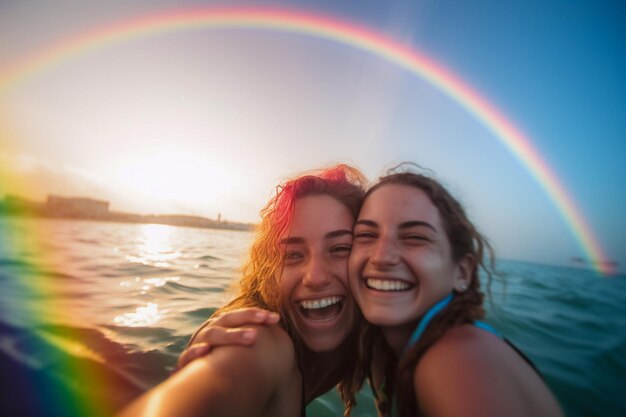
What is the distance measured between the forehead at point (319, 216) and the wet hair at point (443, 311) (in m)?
0.29

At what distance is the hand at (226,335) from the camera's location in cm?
157

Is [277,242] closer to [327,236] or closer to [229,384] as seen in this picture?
[327,236]

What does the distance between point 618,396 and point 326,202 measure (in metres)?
6.63

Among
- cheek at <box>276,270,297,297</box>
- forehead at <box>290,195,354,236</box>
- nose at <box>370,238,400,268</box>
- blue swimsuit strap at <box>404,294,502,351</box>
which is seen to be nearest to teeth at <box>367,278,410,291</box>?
nose at <box>370,238,400,268</box>

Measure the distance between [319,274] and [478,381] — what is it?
4.43 ft

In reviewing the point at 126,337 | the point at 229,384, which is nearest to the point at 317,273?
the point at 229,384

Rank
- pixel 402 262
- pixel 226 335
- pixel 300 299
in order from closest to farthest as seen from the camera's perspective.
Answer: pixel 226 335, pixel 402 262, pixel 300 299

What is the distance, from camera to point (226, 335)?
1593 mm

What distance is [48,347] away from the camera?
4125 mm

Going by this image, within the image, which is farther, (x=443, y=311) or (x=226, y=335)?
(x=443, y=311)

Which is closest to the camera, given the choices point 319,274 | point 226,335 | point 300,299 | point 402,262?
point 226,335

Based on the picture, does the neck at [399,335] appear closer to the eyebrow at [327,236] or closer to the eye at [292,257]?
the eyebrow at [327,236]

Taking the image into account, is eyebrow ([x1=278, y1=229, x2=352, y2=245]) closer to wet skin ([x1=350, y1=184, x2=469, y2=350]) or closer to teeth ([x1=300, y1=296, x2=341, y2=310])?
wet skin ([x1=350, y1=184, x2=469, y2=350])

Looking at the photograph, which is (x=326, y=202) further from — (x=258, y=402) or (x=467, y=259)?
(x=258, y=402)
